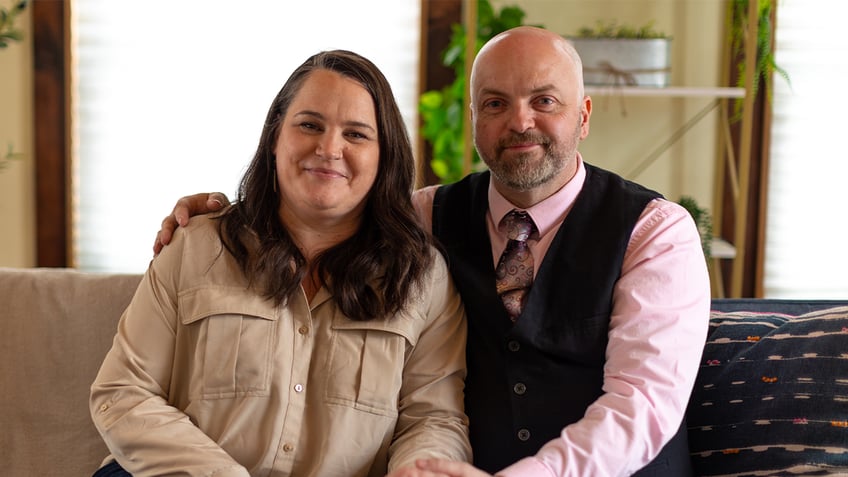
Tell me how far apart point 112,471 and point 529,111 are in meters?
1.13

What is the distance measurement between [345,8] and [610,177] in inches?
89.2

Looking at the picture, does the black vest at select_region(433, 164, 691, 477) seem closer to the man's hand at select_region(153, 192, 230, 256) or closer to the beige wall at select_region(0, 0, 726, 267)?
the man's hand at select_region(153, 192, 230, 256)

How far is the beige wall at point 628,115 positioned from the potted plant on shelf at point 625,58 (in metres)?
0.40

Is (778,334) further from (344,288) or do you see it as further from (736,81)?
(736,81)

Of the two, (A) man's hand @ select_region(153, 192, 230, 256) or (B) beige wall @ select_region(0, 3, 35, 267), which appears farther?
(B) beige wall @ select_region(0, 3, 35, 267)

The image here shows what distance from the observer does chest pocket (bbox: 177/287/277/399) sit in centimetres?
174

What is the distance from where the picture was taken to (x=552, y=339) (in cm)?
177

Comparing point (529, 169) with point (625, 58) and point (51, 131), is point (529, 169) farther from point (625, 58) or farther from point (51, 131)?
point (51, 131)

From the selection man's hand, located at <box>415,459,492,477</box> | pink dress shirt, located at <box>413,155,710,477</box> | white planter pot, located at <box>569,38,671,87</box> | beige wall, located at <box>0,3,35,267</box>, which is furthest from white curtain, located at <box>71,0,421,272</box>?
man's hand, located at <box>415,459,492,477</box>

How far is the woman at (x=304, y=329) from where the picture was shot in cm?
172

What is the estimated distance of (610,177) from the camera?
197cm

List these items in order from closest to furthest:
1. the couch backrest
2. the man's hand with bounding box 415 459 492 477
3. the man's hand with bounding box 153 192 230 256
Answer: the man's hand with bounding box 415 459 492 477, the man's hand with bounding box 153 192 230 256, the couch backrest

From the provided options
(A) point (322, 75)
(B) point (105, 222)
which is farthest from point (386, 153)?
(B) point (105, 222)

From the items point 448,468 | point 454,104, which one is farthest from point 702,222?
point 448,468
